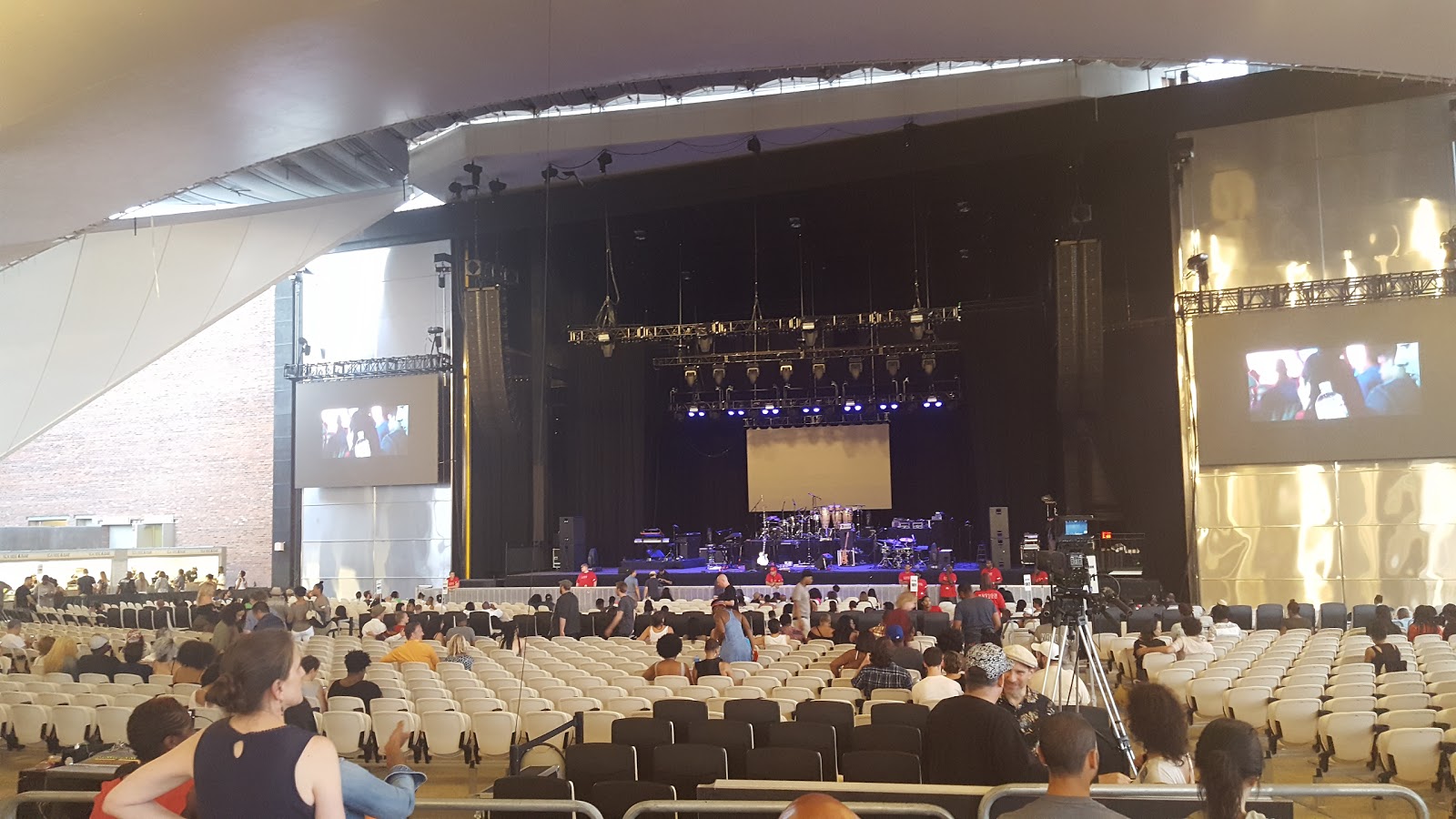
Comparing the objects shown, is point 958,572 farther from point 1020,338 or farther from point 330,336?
point 330,336

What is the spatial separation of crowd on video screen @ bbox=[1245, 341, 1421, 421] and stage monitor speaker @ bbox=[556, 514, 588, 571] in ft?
47.1

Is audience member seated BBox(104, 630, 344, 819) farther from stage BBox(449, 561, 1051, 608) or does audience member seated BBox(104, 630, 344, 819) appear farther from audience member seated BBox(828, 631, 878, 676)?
stage BBox(449, 561, 1051, 608)

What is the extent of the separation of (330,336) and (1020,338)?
17.1 meters

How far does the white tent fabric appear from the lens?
58.7 feet

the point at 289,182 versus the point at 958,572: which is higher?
the point at 289,182

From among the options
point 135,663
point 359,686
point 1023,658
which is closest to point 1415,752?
point 1023,658

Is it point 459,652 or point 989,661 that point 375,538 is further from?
point 989,661

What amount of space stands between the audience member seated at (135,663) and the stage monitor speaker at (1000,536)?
17286 mm

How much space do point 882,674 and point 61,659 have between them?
9.03m

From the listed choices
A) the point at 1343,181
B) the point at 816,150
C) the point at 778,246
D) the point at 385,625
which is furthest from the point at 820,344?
the point at 385,625

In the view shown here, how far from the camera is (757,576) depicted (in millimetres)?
23094

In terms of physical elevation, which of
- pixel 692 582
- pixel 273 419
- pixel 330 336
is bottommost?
pixel 692 582

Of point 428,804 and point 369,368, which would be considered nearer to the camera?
point 428,804

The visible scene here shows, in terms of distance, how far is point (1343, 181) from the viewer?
67.9ft
